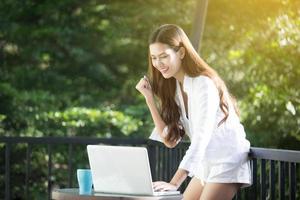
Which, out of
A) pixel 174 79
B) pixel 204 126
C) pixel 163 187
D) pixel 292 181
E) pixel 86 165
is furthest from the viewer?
pixel 86 165

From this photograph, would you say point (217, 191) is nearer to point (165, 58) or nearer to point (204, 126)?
point (204, 126)

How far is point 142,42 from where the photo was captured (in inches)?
440

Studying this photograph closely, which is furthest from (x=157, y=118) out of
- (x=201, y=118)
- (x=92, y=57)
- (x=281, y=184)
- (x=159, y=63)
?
(x=92, y=57)

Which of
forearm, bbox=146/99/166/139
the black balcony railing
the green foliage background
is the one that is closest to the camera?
the black balcony railing

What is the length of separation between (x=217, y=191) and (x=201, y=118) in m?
0.33

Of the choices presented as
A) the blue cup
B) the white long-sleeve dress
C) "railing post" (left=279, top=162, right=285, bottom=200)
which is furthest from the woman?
the blue cup

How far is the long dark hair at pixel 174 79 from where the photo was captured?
4027 millimetres

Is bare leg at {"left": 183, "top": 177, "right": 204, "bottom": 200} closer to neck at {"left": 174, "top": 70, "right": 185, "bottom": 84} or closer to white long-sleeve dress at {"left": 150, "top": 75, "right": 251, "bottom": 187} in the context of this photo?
white long-sleeve dress at {"left": 150, "top": 75, "right": 251, "bottom": 187}

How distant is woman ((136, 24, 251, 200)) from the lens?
3.90 metres

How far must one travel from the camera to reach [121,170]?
4043 mm

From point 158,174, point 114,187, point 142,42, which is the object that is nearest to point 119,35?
point 142,42

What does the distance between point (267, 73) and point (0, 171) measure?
10.7 ft

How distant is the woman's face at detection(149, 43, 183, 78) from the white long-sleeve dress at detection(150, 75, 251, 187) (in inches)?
2.8

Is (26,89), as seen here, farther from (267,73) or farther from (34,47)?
(267,73)
